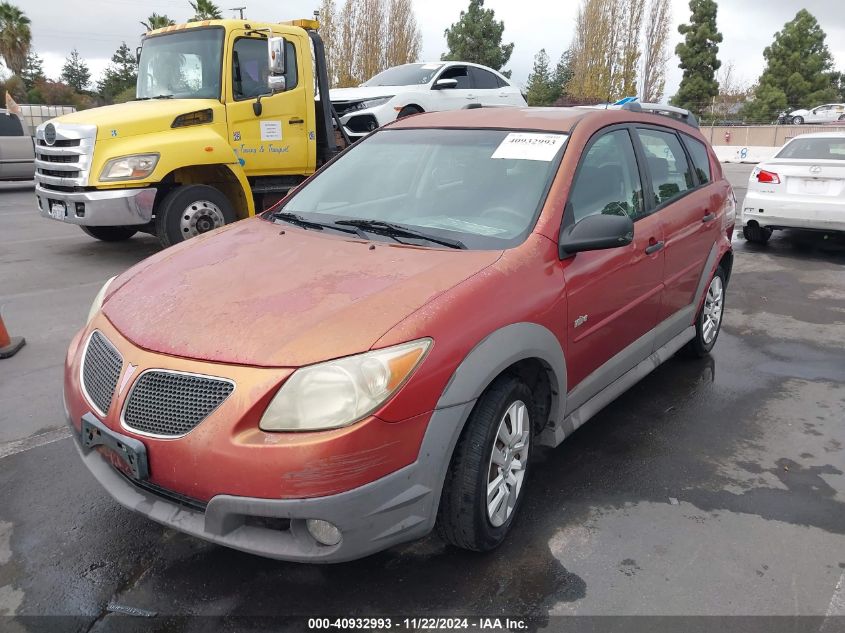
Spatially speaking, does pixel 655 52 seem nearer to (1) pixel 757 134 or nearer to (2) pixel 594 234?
(1) pixel 757 134

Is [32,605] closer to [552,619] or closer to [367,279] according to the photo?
[367,279]

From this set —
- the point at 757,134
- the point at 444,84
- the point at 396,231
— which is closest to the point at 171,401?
the point at 396,231

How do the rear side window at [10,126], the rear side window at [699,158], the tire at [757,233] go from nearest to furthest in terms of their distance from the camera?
1. the rear side window at [699,158]
2. the tire at [757,233]
3. the rear side window at [10,126]

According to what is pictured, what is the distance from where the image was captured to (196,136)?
284 inches

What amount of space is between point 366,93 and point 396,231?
855 cm

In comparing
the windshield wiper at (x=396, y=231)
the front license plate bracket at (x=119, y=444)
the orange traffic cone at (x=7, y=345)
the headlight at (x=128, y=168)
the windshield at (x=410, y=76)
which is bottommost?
the orange traffic cone at (x=7, y=345)

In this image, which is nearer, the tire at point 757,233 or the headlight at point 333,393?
the headlight at point 333,393

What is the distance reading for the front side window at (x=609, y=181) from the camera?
10.6 feet

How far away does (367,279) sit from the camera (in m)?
2.59

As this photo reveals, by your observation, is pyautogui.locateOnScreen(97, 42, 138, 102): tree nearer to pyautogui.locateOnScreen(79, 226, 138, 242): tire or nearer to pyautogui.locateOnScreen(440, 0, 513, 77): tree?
pyautogui.locateOnScreen(440, 0, 513, 77): tree

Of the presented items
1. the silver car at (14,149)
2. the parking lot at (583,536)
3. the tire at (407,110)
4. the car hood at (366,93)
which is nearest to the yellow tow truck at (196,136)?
the car hood at (366,93)

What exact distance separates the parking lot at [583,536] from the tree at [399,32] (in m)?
36.6

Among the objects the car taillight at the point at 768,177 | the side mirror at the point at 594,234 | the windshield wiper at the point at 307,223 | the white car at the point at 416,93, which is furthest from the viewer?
the white car at the point at 416,93

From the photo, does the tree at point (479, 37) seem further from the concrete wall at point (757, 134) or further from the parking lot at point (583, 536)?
the parking lot at point (583, 536)
